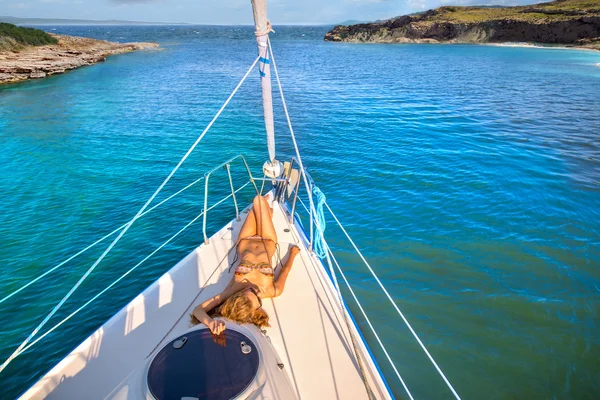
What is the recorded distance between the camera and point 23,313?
6707mm

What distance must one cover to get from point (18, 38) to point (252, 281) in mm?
59195

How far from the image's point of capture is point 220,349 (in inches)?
114

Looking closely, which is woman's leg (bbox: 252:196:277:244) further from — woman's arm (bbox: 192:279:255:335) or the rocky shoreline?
the rocky shoreline

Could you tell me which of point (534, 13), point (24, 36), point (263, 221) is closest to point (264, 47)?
point (263, 221)

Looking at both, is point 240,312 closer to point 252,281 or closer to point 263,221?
point 252,281

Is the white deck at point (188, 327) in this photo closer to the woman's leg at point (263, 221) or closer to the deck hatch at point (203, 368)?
the deck hatch at point (203, 368)

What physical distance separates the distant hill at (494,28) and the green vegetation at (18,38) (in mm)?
70406

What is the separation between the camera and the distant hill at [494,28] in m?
61.2

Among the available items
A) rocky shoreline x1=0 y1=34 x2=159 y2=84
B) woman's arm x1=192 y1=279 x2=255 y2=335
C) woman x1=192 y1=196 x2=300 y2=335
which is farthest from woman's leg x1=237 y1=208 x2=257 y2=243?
rocky shoreline x1=0 y1=34 x2=159 y2=84

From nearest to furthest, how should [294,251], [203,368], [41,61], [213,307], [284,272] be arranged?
1. [203,368]
2. [213,307]
3. [284,272]
4. [294,251]
5. [41,61]

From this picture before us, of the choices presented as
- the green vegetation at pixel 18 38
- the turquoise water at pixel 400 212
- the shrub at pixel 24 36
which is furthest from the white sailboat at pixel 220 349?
the shrub at pixel 24 36

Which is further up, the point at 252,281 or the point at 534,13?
the point at 534,13

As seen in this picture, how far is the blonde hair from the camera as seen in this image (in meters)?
3.51

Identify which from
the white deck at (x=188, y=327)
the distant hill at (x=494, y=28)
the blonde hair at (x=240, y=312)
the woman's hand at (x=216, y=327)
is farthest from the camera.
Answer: the distant hill at (x=494, y=28)
